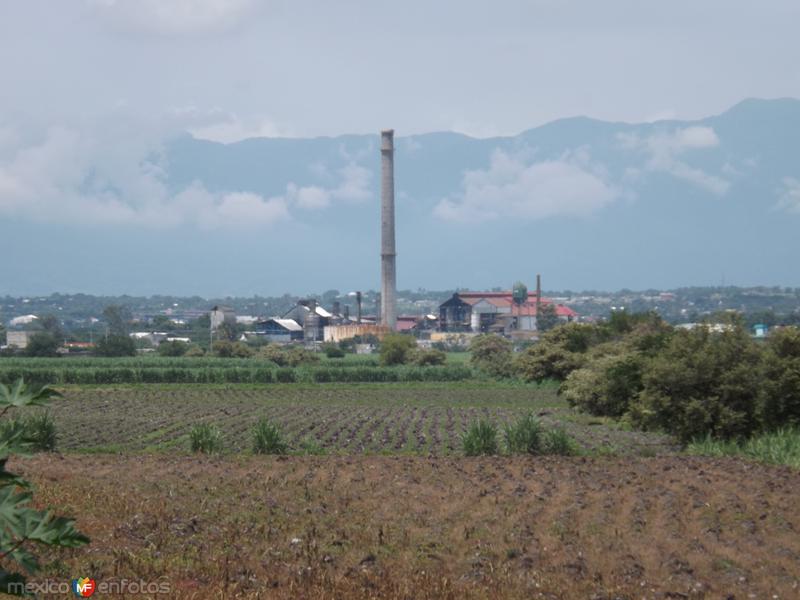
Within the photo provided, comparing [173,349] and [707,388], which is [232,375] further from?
[707,388]

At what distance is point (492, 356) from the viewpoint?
8306 centimetres

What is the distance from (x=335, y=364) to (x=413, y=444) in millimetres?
53741

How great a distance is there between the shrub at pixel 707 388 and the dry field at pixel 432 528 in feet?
23.5

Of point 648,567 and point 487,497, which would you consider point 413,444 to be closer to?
point 487,497

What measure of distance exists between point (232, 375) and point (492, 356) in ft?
67.5

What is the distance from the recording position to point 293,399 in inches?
2302

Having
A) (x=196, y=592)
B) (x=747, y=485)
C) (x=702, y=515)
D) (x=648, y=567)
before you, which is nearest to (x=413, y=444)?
(x=747, y=485)

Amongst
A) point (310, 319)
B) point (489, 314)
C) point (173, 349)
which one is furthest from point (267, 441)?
point (489, 314)

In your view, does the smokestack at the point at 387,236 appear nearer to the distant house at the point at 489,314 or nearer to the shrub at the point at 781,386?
the distant house at the point at 489,314

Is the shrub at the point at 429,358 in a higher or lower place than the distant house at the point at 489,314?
lower

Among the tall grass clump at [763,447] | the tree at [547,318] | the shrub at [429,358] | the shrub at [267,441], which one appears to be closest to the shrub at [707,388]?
the tall grass clump at [763,447]

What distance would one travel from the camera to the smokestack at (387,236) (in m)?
123

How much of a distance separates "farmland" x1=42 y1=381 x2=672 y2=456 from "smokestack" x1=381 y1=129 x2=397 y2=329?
49320 millimetres

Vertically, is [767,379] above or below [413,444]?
above
